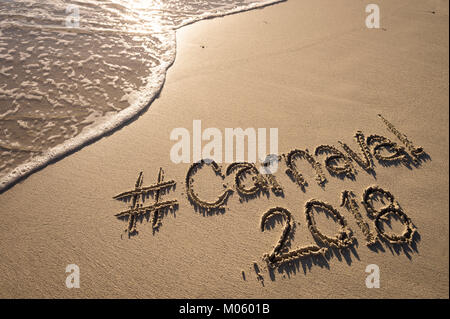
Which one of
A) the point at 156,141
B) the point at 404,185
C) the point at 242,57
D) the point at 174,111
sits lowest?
the point at 404,185

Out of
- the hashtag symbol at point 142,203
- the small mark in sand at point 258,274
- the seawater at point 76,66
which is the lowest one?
the small mark in sand at point 258,274

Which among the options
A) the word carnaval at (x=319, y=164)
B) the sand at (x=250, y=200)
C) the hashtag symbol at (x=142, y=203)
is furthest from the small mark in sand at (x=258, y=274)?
the hashtag symbol at (x=142, y=203)

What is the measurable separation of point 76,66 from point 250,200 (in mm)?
3665

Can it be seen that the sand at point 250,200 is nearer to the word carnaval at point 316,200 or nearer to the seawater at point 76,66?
the word carnaval at point 316,200

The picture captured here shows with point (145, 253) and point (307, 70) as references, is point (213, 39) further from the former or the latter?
point (145, 253)

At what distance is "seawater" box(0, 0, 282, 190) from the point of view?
9.69 ft

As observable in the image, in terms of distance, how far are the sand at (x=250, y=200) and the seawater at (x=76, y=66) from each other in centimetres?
35

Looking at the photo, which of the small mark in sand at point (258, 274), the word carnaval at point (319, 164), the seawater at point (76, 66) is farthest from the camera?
the seawater at point (76, 66)

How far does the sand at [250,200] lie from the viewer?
1880mm

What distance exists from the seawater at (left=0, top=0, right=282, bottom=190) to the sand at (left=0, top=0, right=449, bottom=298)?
351 millimetres

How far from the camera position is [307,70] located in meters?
3.51

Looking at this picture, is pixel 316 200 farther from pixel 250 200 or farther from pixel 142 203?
pixel 142 203

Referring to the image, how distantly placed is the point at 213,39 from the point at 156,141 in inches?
101
